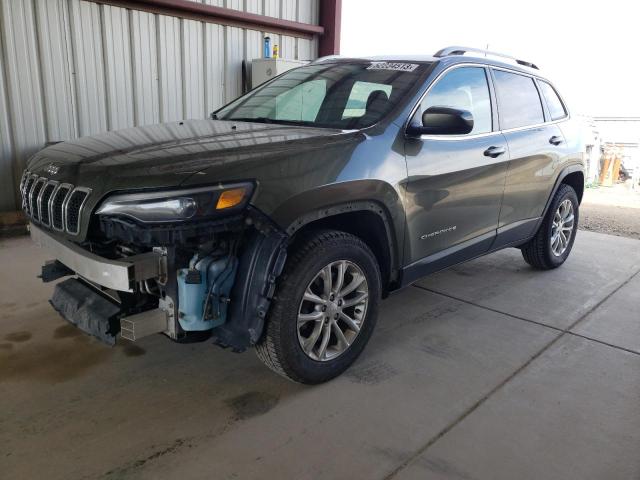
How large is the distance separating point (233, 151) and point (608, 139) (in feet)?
59.2

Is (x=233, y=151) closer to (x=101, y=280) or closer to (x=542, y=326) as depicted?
(x=101, y=280)

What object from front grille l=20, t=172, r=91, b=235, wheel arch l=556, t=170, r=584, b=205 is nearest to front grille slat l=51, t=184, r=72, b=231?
front grille l=20, t=172, r=91, b=235

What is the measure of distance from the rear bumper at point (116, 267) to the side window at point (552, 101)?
3.62 meters

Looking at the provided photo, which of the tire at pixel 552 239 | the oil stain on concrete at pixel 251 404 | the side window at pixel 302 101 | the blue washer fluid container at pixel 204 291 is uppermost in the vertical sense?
the side window at pixel 302 101

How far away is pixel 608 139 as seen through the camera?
17.2m

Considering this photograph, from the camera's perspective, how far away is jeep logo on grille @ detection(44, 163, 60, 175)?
254 centimetres

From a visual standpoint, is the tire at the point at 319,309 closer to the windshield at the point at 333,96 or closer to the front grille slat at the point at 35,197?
the windshield at the point at 333,96

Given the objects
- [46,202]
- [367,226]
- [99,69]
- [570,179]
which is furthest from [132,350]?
[99,69]

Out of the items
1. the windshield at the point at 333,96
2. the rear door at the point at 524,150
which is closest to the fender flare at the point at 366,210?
the windshield at the point at 333,96

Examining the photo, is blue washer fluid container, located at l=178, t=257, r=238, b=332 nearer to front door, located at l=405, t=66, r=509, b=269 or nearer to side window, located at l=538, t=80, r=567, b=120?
front door, located at l=405, t=66, r=509, b=269

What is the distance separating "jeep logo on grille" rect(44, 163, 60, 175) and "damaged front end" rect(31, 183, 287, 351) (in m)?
0.36

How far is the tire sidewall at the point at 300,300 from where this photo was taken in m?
→ 2.47

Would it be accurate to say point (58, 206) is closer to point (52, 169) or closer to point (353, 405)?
point (52, 169)

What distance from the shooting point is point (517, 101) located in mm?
4012
